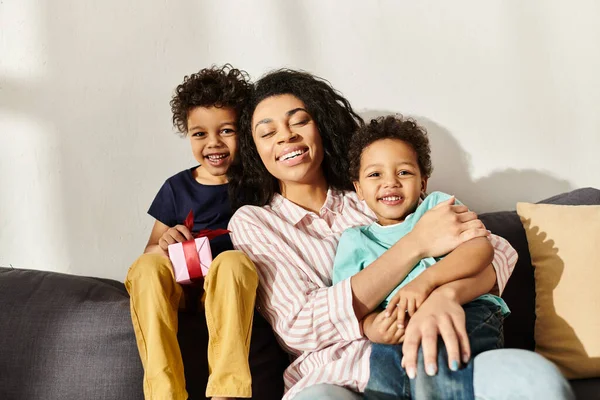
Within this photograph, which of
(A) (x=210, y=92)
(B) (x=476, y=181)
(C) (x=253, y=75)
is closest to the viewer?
(A) (x=210, y=92)

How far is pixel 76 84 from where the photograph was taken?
2279 mm

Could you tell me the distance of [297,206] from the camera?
189 cm

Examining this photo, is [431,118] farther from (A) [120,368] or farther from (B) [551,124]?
(A) [120,368]

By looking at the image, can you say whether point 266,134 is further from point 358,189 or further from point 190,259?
point 190,259

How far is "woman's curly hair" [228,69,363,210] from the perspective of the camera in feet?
6.45

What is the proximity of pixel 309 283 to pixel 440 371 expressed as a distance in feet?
1.45

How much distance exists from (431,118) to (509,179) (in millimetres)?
365

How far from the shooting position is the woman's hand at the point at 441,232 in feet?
5.21

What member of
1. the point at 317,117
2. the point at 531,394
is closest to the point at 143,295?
the point at 317,117

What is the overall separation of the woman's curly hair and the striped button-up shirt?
7cm

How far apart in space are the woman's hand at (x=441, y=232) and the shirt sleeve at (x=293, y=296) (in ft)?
0.67

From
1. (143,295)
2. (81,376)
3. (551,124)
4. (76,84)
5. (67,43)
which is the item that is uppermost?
(67,43)

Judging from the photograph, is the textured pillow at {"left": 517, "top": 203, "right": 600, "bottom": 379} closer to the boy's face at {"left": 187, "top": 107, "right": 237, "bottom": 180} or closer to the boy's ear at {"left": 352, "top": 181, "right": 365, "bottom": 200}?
the boy's ear at {"left": 352, "top": 181, "right": 365, "bottom": 200}

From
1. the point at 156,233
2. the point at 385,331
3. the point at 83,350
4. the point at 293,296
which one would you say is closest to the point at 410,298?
the point at 385,331
